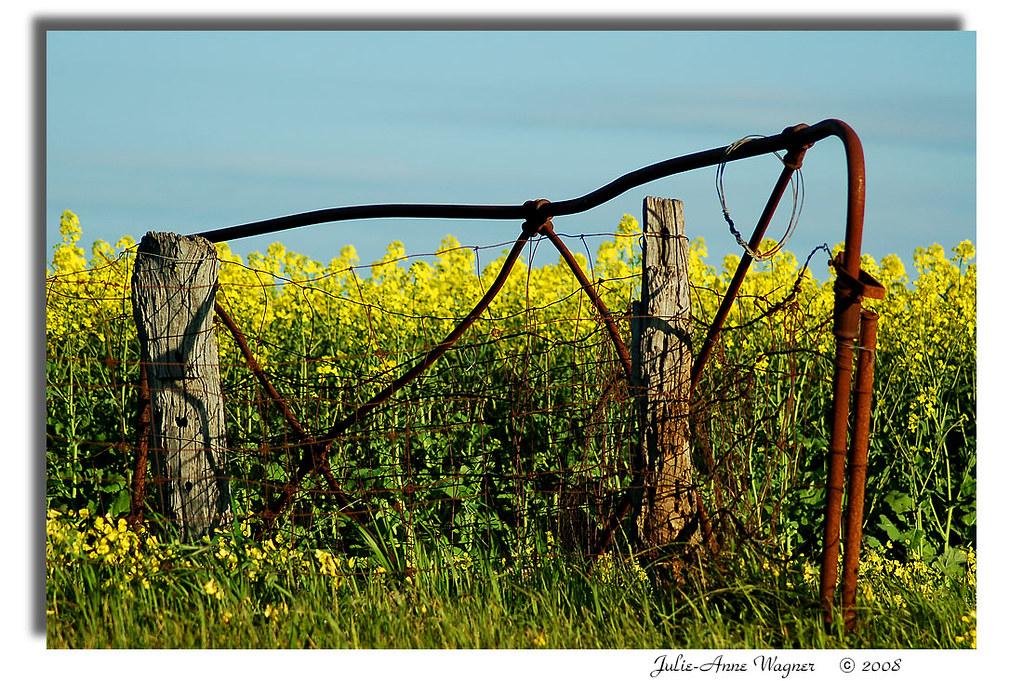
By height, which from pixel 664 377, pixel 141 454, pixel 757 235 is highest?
pixel 757 235

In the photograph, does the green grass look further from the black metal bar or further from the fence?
the black metal bar

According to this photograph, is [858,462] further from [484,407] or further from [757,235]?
[484,407]

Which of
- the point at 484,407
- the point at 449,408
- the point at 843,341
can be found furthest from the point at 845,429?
the point at 449,408

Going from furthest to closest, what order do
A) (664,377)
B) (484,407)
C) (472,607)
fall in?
(484,407), (664,377), (472,607)

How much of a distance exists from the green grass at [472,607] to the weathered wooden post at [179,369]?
1.17 ft

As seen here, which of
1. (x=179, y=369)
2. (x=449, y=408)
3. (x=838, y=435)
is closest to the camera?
(x=838, y=435)

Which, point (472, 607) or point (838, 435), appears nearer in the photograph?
point (838, 435)

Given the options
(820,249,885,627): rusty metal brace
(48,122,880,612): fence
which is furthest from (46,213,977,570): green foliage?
(820,249,885,627): rusty metal brace

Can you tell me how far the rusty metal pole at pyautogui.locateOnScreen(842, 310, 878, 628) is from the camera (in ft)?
12.4

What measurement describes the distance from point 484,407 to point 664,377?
1.32m

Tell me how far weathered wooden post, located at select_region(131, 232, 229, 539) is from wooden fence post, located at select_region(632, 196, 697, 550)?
1.82 metres

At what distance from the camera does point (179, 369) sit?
4738 millimetres

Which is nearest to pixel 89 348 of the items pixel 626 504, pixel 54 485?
pixel 54 485

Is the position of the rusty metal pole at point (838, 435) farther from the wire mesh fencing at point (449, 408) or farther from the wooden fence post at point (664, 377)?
the wooden fence post at point (664, 377)
